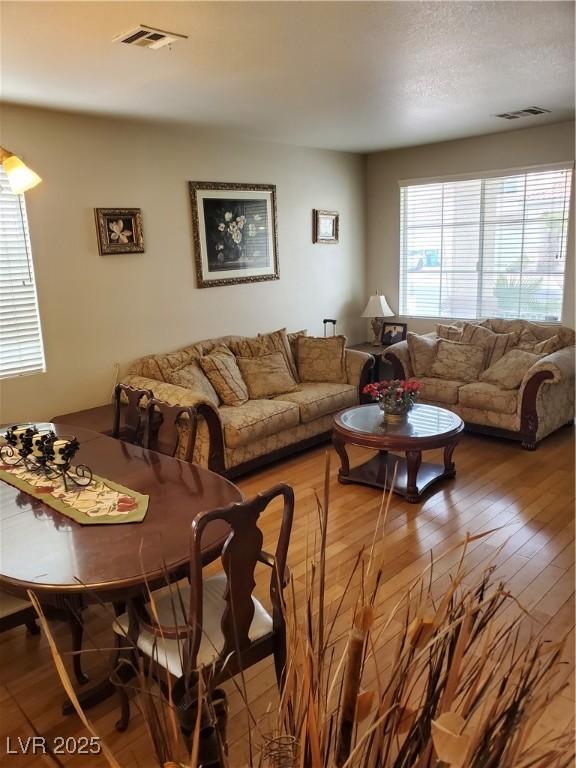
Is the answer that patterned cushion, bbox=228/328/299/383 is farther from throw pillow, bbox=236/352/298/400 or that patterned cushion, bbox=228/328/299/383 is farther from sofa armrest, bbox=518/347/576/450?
sofa armrest, bbox=518/347/576/450

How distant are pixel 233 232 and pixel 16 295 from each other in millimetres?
1968

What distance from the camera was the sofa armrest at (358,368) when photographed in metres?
5.16

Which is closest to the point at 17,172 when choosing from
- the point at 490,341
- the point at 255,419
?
the point at 255,419

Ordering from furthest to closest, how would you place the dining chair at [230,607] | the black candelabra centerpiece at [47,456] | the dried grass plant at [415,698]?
the black candelabra centerpiece at [47,456], the dining chair at [230,607], the dried grass plant at [415,698]

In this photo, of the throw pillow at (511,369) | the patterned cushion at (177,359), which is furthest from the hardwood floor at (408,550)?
the patterned cushion at (177,359)

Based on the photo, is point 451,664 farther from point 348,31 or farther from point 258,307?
point 258,307

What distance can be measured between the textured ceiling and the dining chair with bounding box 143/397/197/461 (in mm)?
1663

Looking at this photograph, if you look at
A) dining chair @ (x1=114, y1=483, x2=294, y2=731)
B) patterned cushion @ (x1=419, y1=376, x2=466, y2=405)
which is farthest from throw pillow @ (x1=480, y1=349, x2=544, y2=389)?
Answer: dining chair @ (x1=114, y1=483, x2=294, y2=731)

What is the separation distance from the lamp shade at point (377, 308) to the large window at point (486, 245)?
25cm

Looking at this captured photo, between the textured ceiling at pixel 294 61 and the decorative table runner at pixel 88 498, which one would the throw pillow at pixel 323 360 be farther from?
the decorative table runner at pixel 88 498

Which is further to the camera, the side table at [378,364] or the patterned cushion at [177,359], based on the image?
the side table at [378,364]

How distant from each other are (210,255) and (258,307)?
739mm

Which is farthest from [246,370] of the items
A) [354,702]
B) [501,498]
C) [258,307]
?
[354,702]

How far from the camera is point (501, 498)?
12.5ft
